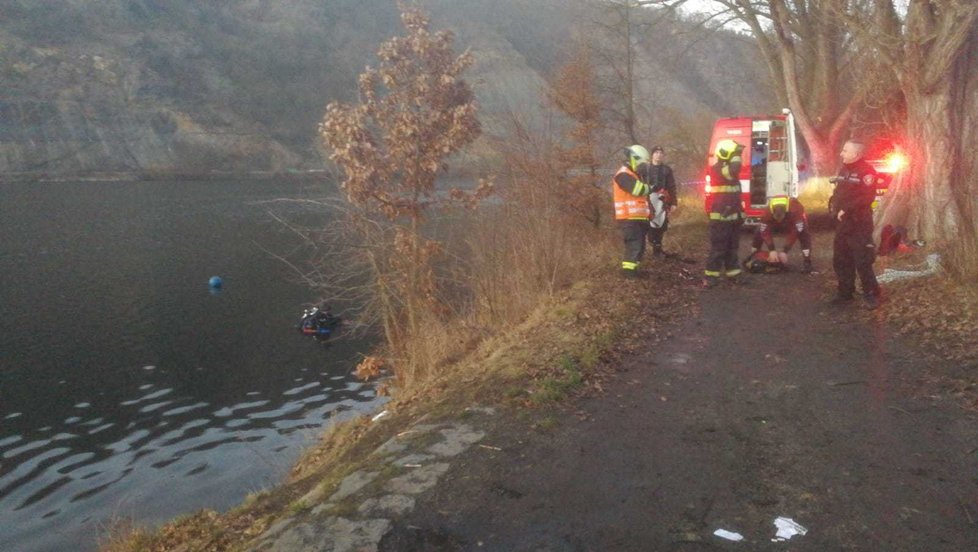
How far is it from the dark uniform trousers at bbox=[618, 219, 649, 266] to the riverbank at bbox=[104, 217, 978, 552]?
1.16 m

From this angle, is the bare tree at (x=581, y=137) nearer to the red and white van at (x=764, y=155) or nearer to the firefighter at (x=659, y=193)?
the red and white van at (x=764, y=155)

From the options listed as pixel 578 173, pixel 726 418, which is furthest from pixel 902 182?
pixel 726 418

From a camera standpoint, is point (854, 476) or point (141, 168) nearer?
point (854, 476)

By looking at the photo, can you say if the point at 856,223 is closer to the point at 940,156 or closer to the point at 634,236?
the point at 634,236

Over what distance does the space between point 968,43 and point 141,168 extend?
77.9 m

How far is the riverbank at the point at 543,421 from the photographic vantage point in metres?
4.75

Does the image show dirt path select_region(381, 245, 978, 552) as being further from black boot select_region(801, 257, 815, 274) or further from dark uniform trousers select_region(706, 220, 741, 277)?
black boot select_region(801, 257, 815, 274)

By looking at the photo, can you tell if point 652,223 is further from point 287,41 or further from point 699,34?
point 287,41

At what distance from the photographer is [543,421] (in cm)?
608

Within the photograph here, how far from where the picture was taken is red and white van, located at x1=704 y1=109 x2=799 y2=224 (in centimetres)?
1714

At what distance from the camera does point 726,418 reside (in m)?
6.04

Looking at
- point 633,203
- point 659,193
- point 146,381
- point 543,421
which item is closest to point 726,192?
point 633,203

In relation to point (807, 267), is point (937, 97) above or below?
above

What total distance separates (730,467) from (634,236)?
20.4 ft
